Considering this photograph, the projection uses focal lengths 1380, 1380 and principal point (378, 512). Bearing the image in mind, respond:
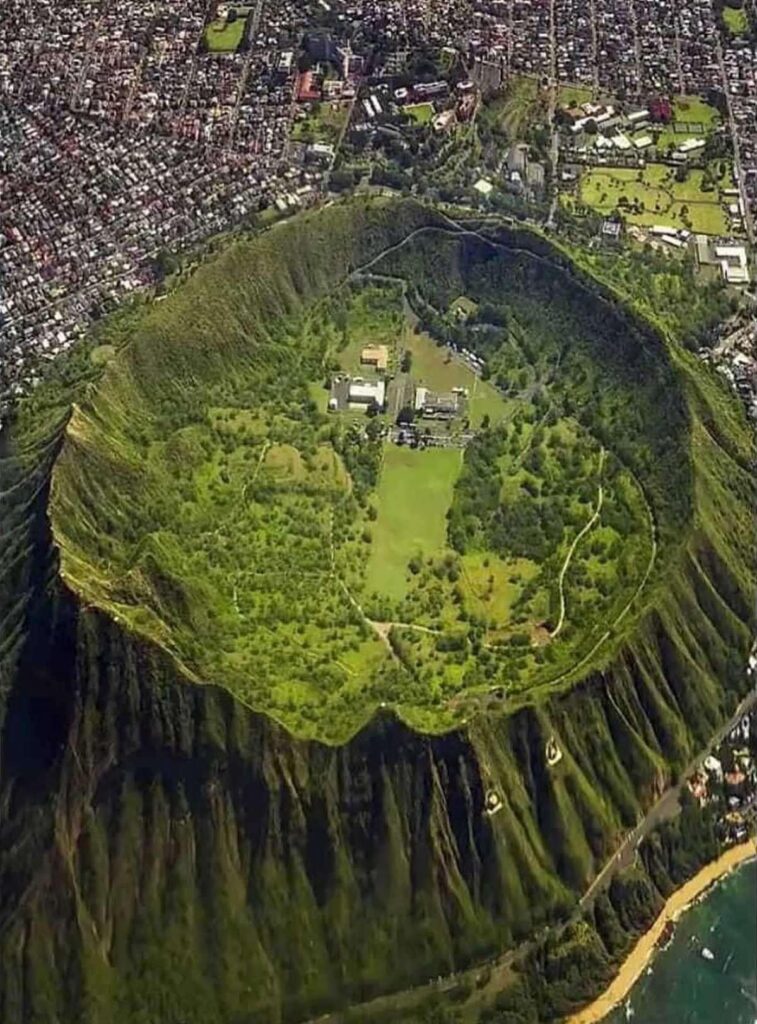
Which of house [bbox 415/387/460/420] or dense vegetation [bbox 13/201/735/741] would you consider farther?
house [bbox 415/387/460/420]

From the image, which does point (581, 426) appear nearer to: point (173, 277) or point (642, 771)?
point (642, 771)

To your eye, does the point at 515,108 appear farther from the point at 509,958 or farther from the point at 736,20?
the point at 509,958

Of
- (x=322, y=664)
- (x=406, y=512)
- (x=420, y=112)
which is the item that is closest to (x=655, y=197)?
(x=420, y=112)

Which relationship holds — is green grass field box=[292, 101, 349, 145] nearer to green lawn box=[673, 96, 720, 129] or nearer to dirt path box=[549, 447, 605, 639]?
green lawn box=[673, 96, 720, 129]

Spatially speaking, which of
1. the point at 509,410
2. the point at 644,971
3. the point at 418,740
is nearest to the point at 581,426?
the point at 509,410

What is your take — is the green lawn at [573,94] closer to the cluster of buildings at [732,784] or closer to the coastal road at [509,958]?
the cluster of buildings at [732,784]

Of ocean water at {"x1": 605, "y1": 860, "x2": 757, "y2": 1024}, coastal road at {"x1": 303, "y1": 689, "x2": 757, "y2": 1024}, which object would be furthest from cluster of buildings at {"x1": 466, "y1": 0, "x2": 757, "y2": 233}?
ocean water at {"x1": 605, "y1": 860, "x2": 757, "y2": 1024}
